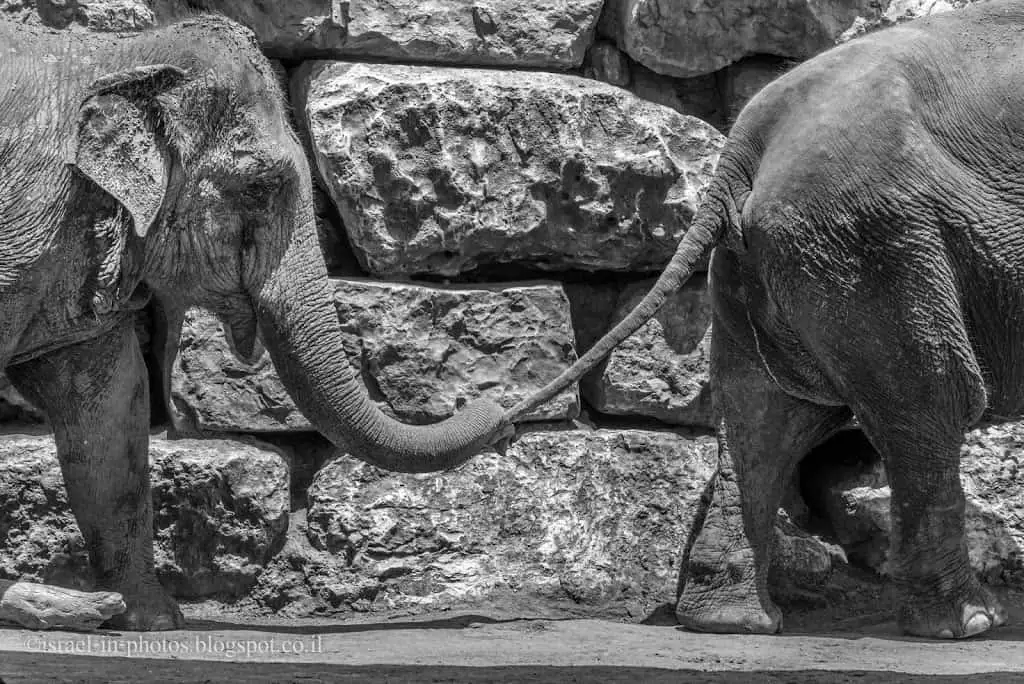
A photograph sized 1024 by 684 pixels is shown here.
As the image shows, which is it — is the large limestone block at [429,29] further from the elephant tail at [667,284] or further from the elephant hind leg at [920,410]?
the elephant hind leg at [920,410]

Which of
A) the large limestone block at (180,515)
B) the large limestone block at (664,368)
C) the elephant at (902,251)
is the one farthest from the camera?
the large limestone block at (664,368)

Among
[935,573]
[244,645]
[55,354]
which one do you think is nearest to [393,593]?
[244,645]

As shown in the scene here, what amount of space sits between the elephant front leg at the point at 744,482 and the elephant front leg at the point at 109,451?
153cm

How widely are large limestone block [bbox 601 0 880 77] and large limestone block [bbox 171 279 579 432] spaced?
2.76 feet

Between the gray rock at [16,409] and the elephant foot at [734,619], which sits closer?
the elephant foot at [734,619]

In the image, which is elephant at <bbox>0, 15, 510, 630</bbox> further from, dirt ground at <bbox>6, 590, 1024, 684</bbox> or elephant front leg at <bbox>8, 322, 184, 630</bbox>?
dirt ground at <bbox>6, 590, 1024, 684</bbox>

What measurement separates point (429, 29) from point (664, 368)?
1.29 meters

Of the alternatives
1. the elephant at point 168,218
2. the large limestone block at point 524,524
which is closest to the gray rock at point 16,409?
the elephant at point 168,218

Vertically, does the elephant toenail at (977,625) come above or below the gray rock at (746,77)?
below

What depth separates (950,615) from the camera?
4.65 m

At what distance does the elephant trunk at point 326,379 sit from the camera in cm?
430

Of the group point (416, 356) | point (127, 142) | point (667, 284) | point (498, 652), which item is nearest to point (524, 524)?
point (416, 356)

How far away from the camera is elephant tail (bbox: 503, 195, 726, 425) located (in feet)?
15.1

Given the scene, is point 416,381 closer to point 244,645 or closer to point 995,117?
point 244,645
